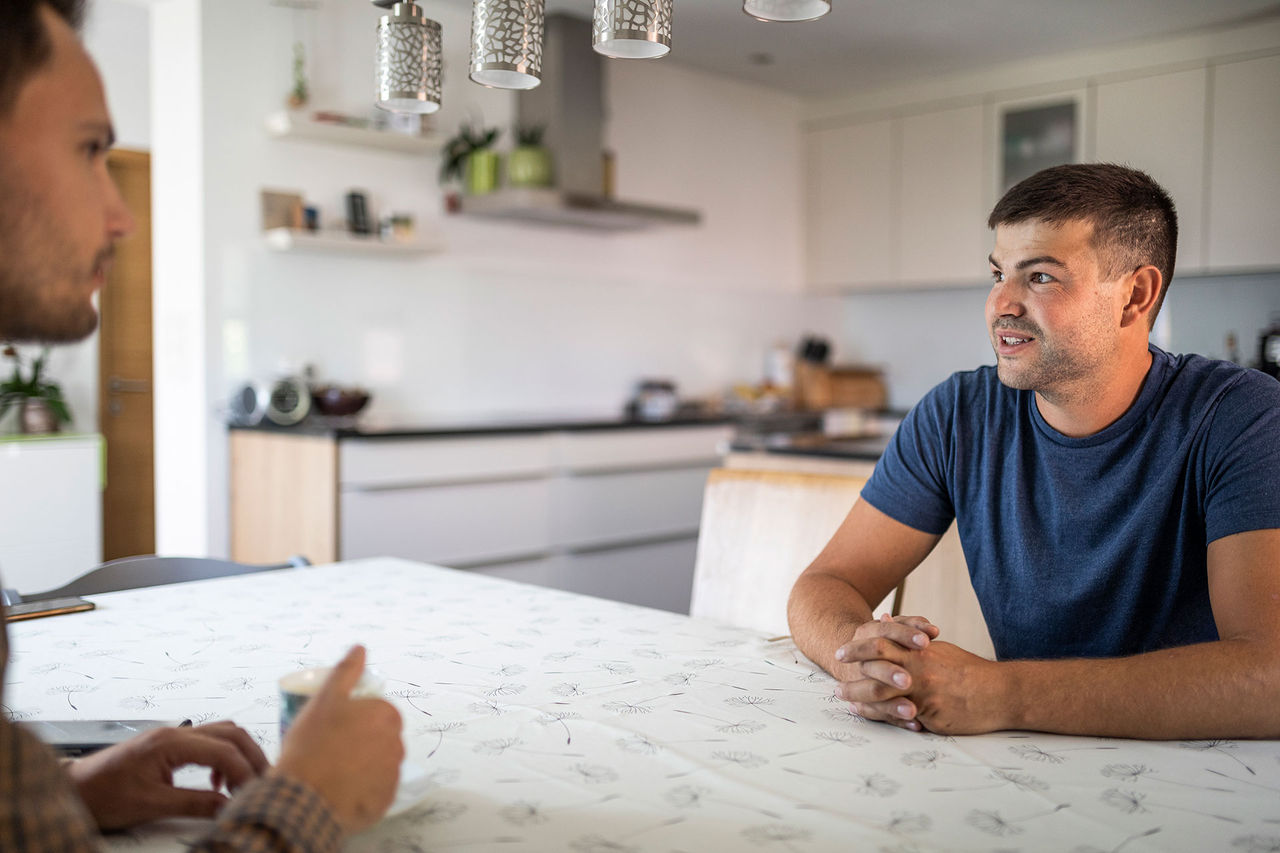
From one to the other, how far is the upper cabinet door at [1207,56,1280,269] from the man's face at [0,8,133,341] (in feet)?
15.7

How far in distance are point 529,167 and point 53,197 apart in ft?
11.7

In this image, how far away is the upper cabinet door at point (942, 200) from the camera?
5211 millimetres

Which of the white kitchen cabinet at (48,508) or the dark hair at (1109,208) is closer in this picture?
the dark hair at (1109,208)

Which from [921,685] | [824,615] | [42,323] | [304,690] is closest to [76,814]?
[304,690]

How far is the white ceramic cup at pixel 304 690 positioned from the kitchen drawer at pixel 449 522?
2579mm

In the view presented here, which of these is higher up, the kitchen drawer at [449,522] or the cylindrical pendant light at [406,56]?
the cylindrical pendant light at [406,56]

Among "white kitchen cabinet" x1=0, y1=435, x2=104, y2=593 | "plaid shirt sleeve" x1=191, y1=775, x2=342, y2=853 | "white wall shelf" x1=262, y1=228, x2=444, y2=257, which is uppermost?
"white wall shelf" x1=262, y1=228, x2=444, y2=257

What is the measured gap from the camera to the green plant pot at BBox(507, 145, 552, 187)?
4.19 m

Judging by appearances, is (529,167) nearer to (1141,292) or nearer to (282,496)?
(282,496)

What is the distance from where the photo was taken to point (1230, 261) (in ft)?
14.8

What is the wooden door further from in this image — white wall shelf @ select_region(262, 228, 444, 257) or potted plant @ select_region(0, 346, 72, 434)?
white wall shelf @ select_region(262, 228, 444, 257)

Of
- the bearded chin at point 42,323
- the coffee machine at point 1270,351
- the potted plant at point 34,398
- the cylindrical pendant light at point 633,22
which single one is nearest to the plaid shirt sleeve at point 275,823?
the bearded chin at point 42,323

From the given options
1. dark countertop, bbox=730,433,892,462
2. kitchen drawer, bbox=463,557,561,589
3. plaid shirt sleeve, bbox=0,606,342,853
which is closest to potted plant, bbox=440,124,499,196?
kitchen drawer, bbox=463,557,561,589

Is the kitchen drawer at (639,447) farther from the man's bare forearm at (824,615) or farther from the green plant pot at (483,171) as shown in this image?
the man's bare forearm at (824,615)
